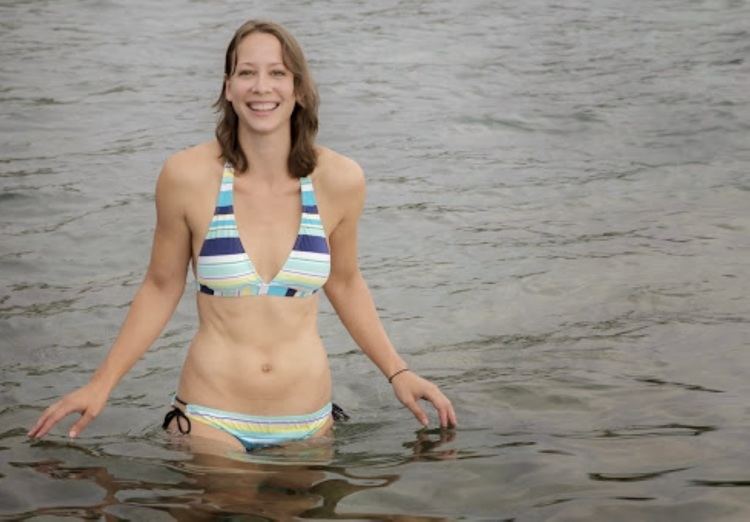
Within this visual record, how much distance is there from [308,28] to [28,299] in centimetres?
1032

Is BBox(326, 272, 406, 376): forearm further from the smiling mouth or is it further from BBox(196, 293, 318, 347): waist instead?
the smiling mouth

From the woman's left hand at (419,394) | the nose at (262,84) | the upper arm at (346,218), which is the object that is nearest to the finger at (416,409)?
the woman's left hand at (419,394)

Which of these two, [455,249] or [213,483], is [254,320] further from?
[455,249]

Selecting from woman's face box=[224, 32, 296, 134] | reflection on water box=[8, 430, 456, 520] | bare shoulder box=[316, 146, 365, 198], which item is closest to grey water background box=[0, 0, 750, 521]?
reflection on water box=[8, 430, 456, 520]

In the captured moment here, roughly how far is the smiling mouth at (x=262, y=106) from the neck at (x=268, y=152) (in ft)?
0.36

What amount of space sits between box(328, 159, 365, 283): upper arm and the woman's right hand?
1.09m

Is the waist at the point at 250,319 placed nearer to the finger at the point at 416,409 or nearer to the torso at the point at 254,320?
Result: the torso at the point at 254,320

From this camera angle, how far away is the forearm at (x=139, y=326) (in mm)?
5953

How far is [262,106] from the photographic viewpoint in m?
6.00

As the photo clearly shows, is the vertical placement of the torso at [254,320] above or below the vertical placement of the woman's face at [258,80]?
below

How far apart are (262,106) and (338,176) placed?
431 millimetres

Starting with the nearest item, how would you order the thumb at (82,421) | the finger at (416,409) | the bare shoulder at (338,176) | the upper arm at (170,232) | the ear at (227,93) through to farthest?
the thumb at (82,421) → the upper arm at (170,232) → the ear at (227,93) → the bare shoulder at (338,176) → the finger at (416,409)

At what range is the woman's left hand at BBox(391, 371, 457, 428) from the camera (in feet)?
20.6

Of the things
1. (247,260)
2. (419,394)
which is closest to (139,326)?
(247,260)
